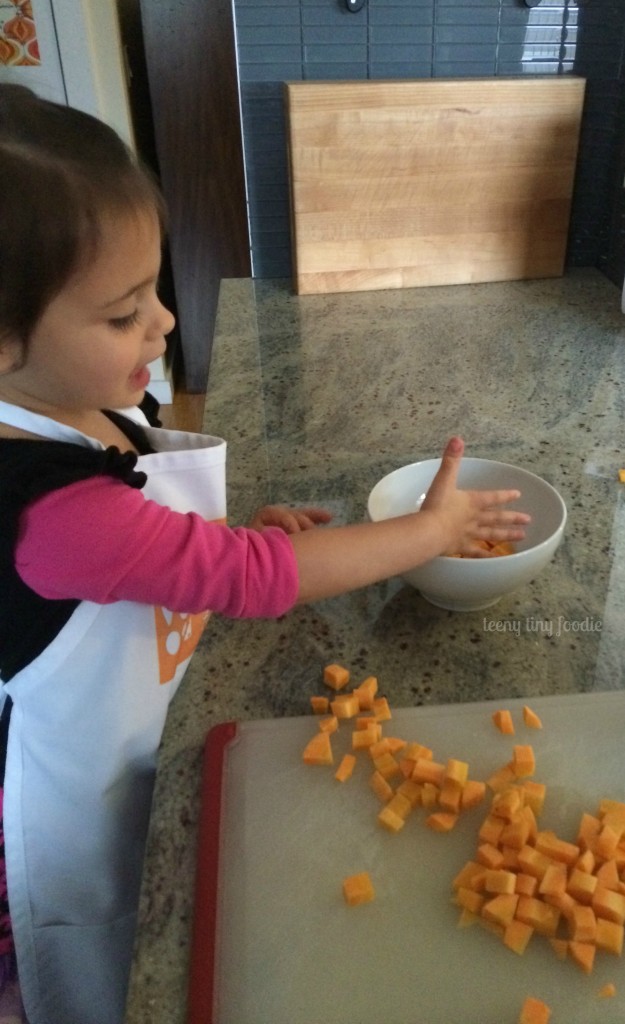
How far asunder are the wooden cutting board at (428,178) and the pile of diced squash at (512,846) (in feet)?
3.29

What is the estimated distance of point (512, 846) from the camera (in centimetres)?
50

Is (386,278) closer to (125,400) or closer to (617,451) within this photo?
Answer: (617,451)

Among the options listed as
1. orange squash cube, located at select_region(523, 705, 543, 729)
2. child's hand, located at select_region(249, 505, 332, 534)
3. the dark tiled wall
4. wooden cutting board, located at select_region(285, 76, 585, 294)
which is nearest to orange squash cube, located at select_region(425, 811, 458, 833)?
orange squash cube, located at select_region(523, 705, 543, 729)

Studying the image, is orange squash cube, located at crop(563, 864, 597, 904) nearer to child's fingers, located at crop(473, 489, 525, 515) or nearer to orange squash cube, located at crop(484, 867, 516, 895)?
orange squash cube, located at crop(484, 867, 516, 895)

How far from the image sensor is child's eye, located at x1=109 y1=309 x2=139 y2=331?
563 millimetres

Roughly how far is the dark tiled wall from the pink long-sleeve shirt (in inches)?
43.3

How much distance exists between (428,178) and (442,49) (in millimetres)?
243

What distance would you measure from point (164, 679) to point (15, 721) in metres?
0.12

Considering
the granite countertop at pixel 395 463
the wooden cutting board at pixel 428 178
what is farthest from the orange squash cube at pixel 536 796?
the wooden cutting board at pixel 428 178

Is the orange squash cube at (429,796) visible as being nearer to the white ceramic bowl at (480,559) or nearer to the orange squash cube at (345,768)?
the orange squash cube at (345,768)

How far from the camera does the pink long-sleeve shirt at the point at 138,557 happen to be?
538 millimetres

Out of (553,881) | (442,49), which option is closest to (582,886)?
(553,881)

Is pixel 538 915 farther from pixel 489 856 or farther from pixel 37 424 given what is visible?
pixel 37 424

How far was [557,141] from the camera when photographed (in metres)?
1.37
